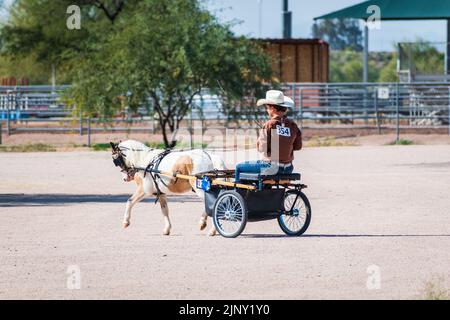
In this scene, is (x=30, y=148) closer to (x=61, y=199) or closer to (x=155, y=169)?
(x=61, y=199)

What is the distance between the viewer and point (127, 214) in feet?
54.8

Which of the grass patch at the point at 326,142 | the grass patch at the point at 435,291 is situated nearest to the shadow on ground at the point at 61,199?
the grass patch at the point at 435,291

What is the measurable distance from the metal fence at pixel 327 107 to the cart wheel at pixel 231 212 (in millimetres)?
27895

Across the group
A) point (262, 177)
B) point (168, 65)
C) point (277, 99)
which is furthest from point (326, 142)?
point (262, 177)

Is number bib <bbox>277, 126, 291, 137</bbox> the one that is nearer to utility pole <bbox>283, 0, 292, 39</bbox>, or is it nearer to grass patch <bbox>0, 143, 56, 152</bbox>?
grass patch <bbox>0, 143, 56, 152</bbox>

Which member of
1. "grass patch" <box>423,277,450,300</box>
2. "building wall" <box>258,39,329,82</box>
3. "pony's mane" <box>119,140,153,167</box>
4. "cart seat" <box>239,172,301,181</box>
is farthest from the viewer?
"building wall" <box>258,39,329,82</box>

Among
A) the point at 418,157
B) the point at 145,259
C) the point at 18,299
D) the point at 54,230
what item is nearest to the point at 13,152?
the point at 418,157

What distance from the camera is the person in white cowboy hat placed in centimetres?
1541

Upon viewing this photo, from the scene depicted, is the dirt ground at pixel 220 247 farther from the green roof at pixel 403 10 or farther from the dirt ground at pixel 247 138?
the green roof at pixel 403 10

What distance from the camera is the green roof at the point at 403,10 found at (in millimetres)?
46750

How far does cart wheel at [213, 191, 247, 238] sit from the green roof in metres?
31.2

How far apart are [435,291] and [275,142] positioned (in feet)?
15.3

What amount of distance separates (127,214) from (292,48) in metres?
42.1

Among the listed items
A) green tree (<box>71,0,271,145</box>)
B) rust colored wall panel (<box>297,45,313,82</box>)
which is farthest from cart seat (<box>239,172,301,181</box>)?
rust colored wall panel (<box>297,45,313,82</box>)
